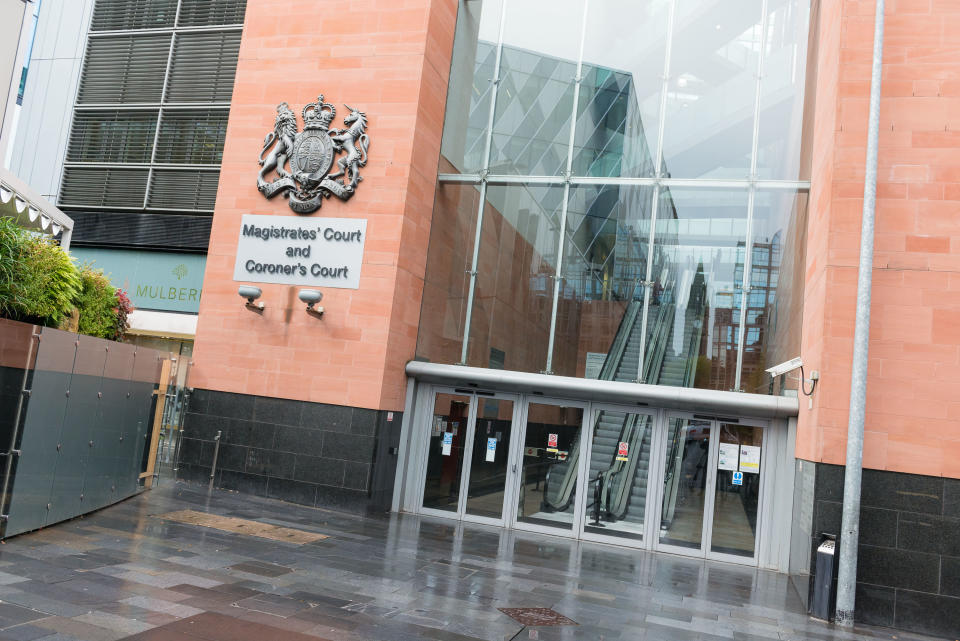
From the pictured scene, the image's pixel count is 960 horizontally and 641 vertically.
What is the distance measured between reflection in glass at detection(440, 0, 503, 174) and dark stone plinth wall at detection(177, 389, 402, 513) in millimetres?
4968

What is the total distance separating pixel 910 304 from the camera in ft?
28.2

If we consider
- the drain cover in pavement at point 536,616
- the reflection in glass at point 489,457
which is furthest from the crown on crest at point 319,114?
the drain cover in pavement at point 536,616

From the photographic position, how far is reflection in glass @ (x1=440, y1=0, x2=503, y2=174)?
13.7m

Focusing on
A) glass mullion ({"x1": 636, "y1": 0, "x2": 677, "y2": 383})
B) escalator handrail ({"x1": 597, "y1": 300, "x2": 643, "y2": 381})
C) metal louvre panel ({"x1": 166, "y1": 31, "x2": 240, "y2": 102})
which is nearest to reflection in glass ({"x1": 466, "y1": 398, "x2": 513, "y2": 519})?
escalator handrail ({"x1": 597, "y1": 300, "x2": 643, "y2": 381})

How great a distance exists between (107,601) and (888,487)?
8.10m

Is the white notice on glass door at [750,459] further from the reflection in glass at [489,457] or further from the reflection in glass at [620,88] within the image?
the reflection in glass at [620,88]

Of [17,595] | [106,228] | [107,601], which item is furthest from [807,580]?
[106,228]

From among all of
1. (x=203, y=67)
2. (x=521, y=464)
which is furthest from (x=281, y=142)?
(x=521, y=464)

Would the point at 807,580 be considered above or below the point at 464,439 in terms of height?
below

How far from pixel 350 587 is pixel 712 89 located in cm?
1013

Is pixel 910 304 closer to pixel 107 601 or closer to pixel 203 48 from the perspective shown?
pixel 107 601

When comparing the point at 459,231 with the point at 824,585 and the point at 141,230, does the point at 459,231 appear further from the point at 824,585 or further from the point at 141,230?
the point at 141,230

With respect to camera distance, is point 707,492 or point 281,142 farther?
point 281,142

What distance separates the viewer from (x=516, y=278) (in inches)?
511
